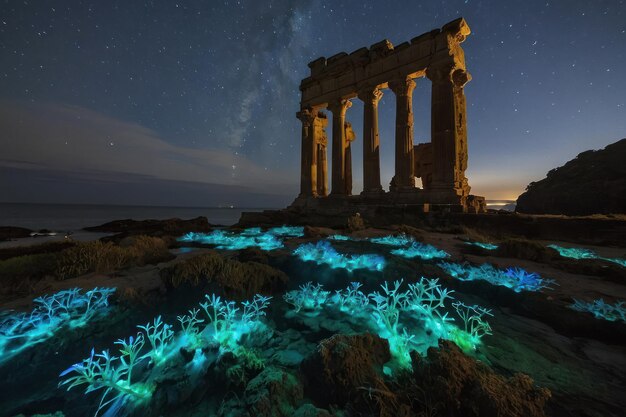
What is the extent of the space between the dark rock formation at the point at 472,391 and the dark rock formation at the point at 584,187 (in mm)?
31941

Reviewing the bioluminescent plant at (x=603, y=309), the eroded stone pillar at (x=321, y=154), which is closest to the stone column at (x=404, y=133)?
the eroded stone pillar at (x=321, y=154)

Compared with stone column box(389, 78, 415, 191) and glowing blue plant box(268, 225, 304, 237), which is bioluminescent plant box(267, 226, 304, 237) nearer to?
glowing blue plant box(268, 225, 304, 237)

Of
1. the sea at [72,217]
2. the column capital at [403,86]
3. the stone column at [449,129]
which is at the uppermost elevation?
the column capital at [403,86]

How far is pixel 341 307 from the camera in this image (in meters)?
3.34

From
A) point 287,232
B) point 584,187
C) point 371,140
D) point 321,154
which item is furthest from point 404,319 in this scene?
point 584,187

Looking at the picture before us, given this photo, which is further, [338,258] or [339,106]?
[339,106]

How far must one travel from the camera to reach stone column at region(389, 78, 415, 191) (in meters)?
14.4

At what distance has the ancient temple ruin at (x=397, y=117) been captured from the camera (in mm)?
12766

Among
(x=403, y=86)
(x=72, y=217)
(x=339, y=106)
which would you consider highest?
(x=339, y=106)

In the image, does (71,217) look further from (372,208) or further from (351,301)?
(351,301)

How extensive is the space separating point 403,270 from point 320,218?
1152 cm

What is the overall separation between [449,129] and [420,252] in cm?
949

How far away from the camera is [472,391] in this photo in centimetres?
161

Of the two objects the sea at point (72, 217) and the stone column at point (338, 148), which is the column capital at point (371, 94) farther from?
the sea at point (72, 217)
